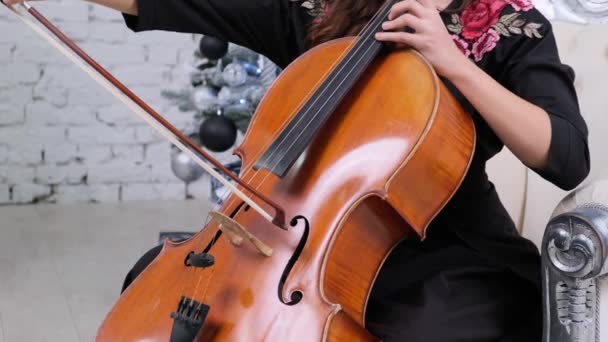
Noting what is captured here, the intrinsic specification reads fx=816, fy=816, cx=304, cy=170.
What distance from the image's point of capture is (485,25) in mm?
1102

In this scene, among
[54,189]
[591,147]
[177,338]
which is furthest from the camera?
[54,189]

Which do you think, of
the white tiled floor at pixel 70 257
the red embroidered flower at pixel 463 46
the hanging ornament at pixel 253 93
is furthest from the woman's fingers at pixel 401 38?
the hanging ornament at pixel 253 93

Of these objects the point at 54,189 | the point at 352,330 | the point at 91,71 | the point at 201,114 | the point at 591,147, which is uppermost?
the point at 91,71

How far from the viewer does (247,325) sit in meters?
0.85

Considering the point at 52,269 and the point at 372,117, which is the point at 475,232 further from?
the point at 52,269

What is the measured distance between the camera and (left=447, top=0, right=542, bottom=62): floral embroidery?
1.09m

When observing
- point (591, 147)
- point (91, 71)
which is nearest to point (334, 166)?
point (91, 71)

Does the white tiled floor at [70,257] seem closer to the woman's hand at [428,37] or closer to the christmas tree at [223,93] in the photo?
the christmas tree at [223,93]

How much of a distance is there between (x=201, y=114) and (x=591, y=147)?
1.28m

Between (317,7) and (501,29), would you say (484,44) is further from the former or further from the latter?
(317,7)

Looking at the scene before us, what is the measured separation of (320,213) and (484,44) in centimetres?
35

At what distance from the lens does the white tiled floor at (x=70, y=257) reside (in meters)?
1.93

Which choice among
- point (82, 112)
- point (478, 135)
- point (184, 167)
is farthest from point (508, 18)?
point (82, 112)

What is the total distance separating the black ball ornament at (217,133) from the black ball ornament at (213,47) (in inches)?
7.0
